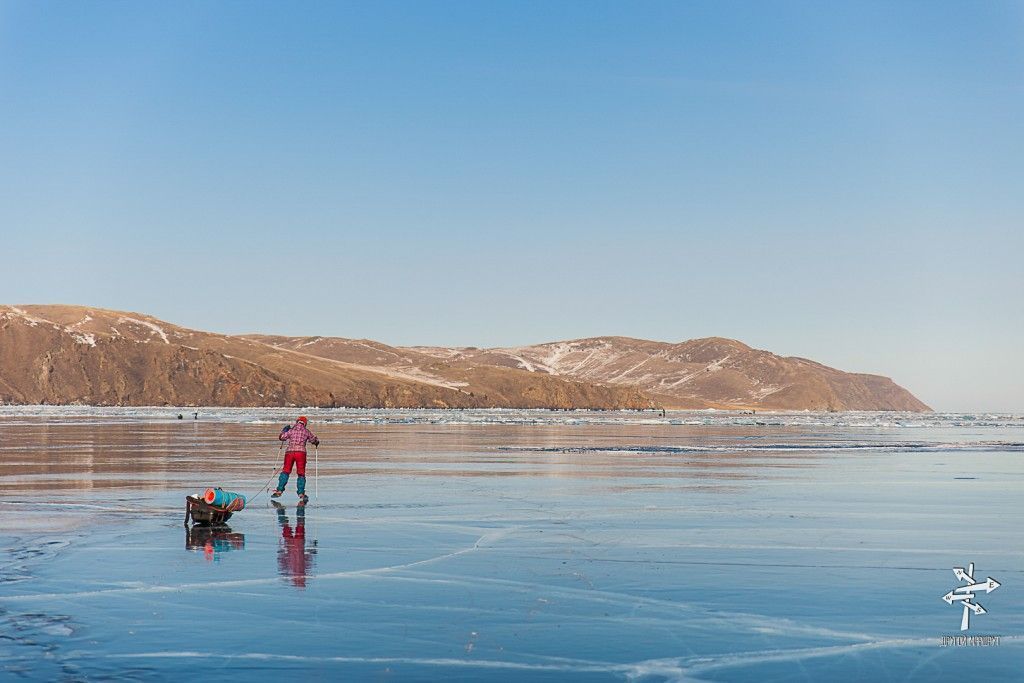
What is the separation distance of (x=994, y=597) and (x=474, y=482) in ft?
62.8

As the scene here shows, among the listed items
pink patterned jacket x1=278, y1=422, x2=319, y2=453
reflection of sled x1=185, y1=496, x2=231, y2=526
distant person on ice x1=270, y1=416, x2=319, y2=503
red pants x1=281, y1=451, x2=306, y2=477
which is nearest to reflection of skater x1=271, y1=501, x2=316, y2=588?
reflection of sled x1=185, y1=496, x2=231, y2=526

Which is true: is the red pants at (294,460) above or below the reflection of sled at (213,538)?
above

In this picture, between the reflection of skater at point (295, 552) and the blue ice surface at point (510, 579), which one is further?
the reflection of skater at point (295, 552)

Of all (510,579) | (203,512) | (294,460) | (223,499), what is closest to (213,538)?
(203,512)

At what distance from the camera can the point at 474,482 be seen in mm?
32312

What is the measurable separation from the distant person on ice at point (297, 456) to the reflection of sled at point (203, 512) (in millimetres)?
3934

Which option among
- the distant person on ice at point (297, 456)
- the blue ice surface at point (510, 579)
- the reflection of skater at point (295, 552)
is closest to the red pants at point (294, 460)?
the distant person on ice at point (297, 456)

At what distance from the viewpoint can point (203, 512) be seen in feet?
69.8

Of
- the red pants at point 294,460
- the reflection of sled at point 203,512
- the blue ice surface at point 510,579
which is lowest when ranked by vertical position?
the blue ice surface at point 510,579

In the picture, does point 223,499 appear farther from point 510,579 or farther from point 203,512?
point 510,579

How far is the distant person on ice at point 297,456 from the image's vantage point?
26094 millimetres

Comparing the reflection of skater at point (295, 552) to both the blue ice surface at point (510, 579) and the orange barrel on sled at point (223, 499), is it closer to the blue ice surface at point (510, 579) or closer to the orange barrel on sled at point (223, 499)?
the blue ice surface at point (510, 579)

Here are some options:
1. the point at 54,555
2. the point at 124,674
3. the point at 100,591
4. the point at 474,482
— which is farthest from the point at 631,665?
the point at 474,482

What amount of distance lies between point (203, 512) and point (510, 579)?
25.7 ft
